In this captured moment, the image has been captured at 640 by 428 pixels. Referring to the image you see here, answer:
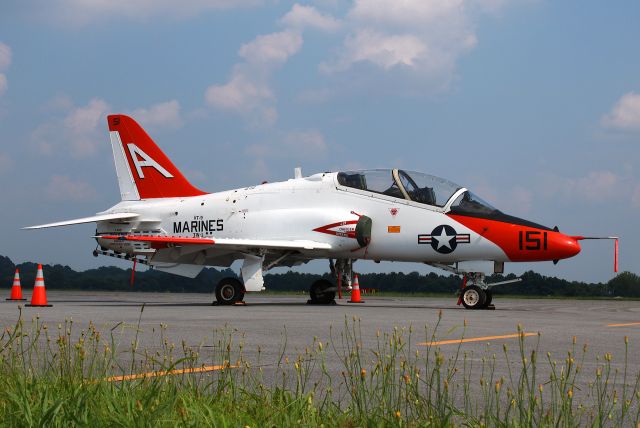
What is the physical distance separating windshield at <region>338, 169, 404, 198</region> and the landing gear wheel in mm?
2348

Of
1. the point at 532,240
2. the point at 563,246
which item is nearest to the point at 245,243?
the point at 532,240

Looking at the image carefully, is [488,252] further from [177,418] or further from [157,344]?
[177,418]

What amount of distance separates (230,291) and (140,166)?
5395 millimetres

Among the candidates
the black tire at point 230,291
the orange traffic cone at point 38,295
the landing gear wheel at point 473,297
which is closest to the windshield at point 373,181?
the landing gear wheel at point 473,297

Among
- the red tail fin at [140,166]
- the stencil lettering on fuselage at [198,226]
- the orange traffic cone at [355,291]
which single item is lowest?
the orange traffic cone at [355,291]

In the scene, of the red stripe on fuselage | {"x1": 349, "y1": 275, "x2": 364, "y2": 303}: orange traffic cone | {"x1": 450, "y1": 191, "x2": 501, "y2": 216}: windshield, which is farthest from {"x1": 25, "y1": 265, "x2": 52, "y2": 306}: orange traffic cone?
the red stripe on fuselage

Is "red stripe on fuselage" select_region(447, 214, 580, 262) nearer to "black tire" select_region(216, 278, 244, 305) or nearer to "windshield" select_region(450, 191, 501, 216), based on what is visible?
"windshield" select_region(450, 191, 501, 216)

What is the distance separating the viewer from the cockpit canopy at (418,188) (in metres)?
18.0

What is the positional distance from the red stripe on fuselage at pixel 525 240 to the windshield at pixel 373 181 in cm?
182

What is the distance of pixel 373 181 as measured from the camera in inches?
746

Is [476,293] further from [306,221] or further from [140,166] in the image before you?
[140,166]

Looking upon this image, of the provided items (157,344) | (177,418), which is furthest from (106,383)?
(157,344)

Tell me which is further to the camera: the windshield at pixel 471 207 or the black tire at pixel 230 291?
the black tire at pixel 230 291

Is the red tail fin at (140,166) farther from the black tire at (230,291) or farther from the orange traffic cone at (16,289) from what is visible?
the black tire at (230,291)
